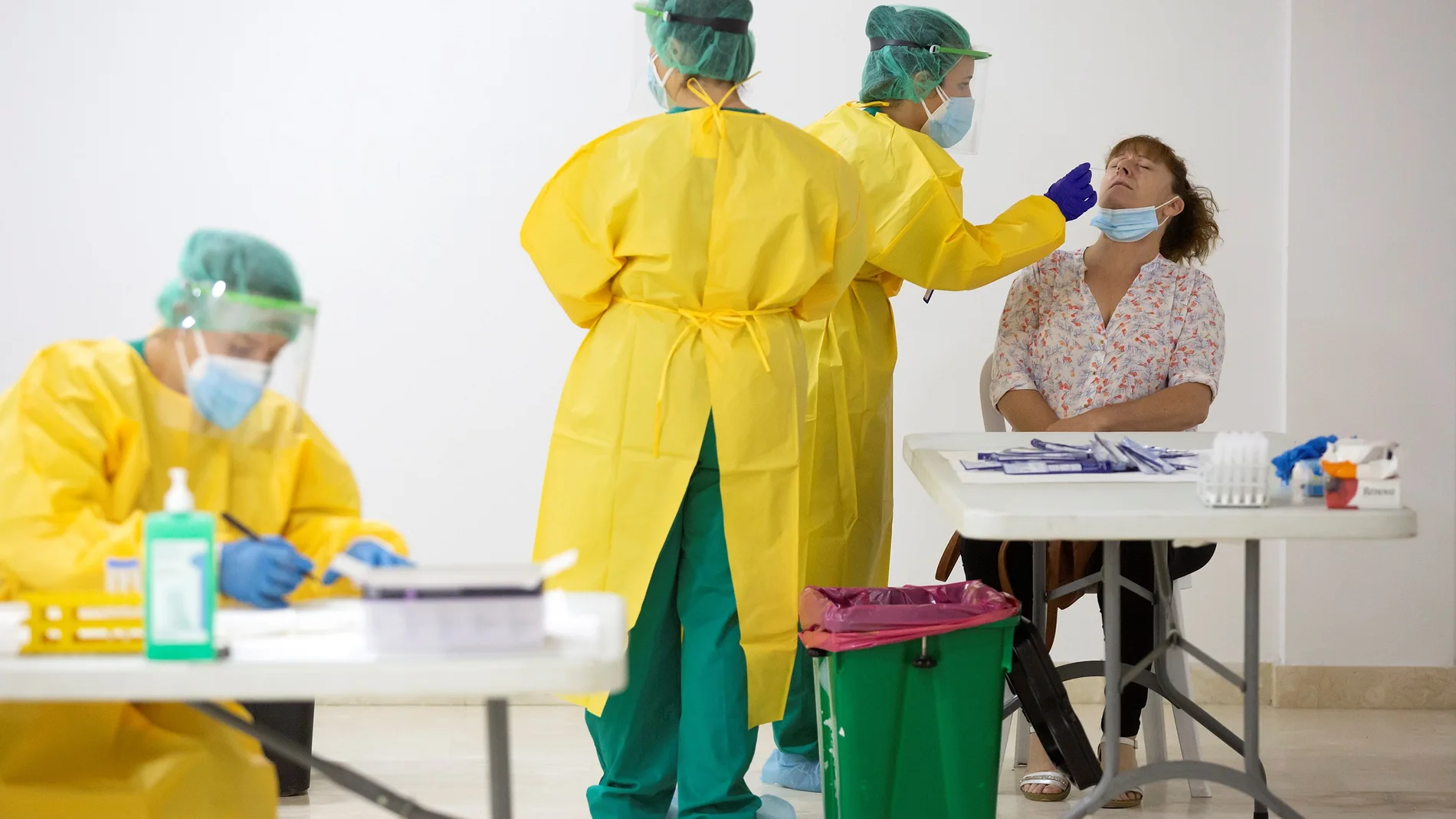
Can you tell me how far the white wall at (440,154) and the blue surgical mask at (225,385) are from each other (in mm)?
2360

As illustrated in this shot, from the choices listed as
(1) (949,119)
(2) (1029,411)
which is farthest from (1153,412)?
(1) (949,119)

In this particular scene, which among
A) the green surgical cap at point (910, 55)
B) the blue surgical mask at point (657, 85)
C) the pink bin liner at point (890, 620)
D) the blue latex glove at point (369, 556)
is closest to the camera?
the blue latex glove at point (369, 556)

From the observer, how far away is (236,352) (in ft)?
5.47

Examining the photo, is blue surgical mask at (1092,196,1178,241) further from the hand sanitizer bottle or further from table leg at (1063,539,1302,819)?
the hand sanitizer bottle

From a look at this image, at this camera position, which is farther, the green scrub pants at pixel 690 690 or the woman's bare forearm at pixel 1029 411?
the woman's bare forearm at pixel 1029 411

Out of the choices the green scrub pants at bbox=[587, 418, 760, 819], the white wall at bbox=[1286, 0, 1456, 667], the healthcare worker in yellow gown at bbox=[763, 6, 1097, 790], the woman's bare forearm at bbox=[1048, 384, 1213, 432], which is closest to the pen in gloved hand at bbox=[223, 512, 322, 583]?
the green scrub pants at bbox=[587, 418, 760, 819]

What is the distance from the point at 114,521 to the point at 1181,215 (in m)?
2.61

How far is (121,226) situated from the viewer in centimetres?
398

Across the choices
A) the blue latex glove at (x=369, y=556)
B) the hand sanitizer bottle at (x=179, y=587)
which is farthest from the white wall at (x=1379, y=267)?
the hand sanitizer bottle at (x=179, y=587)

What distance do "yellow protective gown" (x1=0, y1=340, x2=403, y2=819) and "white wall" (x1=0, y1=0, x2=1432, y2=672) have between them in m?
2.20

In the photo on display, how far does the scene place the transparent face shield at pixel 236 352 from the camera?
166cm

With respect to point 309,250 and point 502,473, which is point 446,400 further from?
point 309,250

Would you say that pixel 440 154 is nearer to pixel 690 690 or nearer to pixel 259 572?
pixel 690 690

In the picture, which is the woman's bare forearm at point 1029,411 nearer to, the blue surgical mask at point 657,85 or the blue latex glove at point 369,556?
the blue surgical mask at point 657,85
